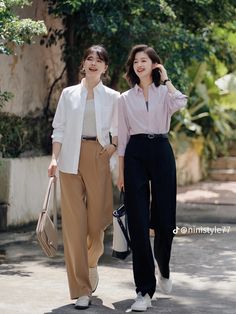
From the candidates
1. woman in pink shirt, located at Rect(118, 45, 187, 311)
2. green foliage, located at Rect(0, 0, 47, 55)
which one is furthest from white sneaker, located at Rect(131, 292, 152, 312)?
green foliage, located at Rect(0, 0, 47, 55)

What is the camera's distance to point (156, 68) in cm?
568

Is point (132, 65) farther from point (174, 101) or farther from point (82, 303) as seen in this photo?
point (82, 303)

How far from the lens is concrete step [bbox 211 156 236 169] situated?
15.4 meters

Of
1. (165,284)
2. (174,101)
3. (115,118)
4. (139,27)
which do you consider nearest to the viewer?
(174,101)

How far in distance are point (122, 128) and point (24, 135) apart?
15.8 feet

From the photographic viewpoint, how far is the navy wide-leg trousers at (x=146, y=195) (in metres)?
5.52

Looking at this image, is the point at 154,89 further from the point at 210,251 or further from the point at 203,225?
the point at 203,225

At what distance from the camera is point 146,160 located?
18.3 ft

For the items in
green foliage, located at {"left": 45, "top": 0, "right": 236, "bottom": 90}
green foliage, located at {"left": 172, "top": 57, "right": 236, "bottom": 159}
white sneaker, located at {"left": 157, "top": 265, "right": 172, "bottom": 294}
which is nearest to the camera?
white sneaker, located at {"left": 157, "top": 265, "right": 172, "bottom": 294}

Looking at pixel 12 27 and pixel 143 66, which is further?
pixel 12 27

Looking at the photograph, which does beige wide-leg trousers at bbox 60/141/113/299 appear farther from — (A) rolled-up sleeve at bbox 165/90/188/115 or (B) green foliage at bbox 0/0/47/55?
(B) green foliage at bbox 0/0/47/55

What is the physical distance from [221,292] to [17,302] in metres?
1.59

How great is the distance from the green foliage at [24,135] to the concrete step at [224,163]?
217 inches

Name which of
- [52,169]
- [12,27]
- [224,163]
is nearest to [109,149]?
[52,169]
